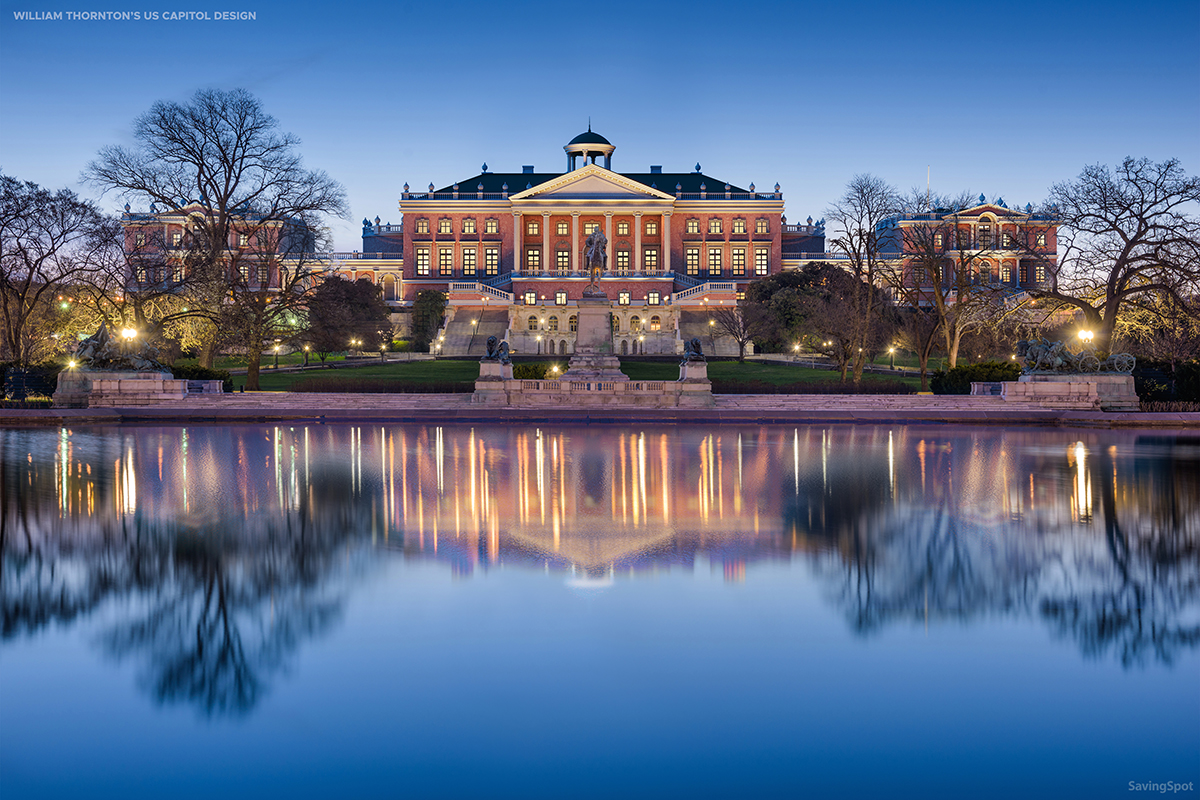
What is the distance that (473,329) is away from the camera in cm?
7519

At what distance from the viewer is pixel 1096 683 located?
6164 millimetres

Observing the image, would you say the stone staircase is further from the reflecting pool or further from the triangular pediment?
the reflecting pool

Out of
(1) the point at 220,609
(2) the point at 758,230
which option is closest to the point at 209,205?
(1) the point at 220,609

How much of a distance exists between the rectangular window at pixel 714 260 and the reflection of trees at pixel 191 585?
99.6 m

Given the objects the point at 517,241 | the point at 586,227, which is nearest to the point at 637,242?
the point at 586,227

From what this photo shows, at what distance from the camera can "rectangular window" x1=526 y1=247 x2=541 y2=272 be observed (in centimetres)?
10969

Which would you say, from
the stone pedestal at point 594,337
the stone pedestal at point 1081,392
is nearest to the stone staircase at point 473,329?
the stone pedestal at point 594,337

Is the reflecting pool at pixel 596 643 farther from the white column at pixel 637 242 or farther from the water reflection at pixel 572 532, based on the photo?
the white column at pixel 637 242

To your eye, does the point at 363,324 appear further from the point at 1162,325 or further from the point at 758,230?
the point at 758,230

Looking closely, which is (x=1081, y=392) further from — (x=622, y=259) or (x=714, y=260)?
(x=622, y=259)

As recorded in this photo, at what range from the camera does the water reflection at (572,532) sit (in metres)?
7.42

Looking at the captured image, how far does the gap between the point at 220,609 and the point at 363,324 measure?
193 feet

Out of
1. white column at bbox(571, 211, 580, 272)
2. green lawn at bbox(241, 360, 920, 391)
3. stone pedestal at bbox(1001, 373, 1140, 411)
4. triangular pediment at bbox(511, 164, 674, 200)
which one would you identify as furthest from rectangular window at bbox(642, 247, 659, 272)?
stone pedestal at bbox(1001, 373, 1140, 411)

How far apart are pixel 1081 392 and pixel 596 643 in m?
30.9
